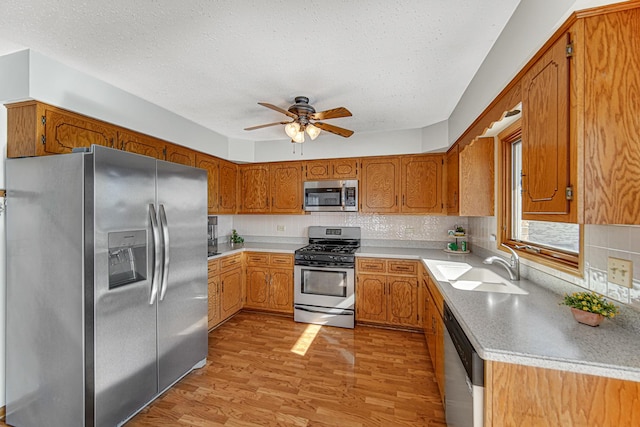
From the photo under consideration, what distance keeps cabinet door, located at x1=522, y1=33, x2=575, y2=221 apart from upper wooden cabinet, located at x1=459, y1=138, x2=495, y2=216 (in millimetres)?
1386

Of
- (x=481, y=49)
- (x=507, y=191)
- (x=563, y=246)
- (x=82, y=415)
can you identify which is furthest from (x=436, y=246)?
(x=82, y=415)

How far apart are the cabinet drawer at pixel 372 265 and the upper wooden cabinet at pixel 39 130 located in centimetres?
286

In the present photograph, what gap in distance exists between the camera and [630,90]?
1.00 metres

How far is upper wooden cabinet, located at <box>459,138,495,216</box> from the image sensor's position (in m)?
2.70

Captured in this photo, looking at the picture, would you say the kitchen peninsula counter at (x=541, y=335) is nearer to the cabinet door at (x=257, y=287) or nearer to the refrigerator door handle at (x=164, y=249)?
→ the refrigerator door handle at (x=164, y=249)

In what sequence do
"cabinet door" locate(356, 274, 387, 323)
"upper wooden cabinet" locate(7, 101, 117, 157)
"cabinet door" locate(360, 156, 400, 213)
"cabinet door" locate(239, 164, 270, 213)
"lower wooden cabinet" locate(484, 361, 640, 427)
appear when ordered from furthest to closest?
"cabinet door" locate(239, 164, 270, 213) → "cabinet door" locate(360, 156, 400, 213) → "cabinet door" locate(356, 274, 387, 323) → "upper wooden cabinet" locate(7, 101, 117, 157) → "lower wooden cabinet" locate(484, 361, 640, 427)

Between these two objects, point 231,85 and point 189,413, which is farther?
point 231,85

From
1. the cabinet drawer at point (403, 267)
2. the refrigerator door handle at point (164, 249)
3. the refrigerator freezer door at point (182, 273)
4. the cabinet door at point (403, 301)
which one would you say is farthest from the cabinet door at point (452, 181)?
the refrigerator door handle at point (164, 249)

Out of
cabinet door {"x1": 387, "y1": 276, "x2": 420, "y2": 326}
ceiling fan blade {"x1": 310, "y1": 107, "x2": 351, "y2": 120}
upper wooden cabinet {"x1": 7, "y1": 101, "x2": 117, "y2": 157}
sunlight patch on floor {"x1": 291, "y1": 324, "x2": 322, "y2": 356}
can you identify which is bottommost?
sunlight patch on floor {"x1": 291, "y1": 324, "x2": 322, "y2": 356}

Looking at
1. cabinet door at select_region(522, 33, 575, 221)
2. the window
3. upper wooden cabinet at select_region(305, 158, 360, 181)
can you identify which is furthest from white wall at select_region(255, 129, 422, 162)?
cabinet door at select_region(522, 33, 575, 221)

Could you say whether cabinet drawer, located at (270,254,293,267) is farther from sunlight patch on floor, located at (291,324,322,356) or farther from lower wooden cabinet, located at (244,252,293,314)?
sunlight patch on floor, located at (291,324,322,356)

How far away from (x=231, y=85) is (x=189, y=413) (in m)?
2.42

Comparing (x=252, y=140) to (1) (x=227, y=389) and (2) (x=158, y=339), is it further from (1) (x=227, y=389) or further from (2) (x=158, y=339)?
(1) (x=227, y=389)

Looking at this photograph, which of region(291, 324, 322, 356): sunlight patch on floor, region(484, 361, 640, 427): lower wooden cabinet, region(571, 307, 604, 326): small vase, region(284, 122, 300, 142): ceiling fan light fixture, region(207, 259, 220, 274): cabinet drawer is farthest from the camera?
region(207, 259, 220, 274): cabinet drawer
